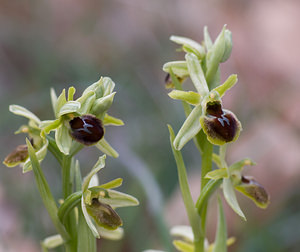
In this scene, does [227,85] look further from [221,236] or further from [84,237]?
[84,237]

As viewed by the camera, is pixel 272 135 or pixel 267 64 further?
pixel 267 64

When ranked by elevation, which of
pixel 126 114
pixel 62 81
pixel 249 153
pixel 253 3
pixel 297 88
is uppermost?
pixel 253 3

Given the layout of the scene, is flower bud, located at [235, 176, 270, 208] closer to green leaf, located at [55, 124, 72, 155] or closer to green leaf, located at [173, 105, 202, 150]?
green leaf, located at [173, 105, 202, 150]

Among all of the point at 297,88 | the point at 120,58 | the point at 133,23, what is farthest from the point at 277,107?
the point at 133,23

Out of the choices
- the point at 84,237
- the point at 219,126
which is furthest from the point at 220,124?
the point at 84,237

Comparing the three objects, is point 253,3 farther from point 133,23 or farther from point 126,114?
point 126,114

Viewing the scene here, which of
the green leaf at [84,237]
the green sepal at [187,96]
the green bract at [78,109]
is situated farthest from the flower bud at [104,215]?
the green sepal at [187,96]

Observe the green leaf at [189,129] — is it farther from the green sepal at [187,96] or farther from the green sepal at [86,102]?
the green sepal at [86,102]
